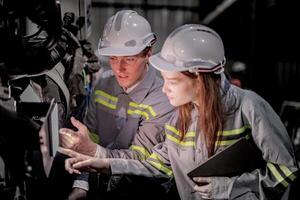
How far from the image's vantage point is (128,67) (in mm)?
2434

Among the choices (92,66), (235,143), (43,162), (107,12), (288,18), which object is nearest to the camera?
(43,162)

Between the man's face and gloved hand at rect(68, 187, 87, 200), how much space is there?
66 cm

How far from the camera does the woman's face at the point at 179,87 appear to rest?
1.90 m

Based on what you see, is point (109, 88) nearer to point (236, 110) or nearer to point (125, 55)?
point (125, 55)

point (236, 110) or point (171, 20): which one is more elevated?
point (236, 110)

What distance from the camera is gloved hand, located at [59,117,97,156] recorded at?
2090 mm

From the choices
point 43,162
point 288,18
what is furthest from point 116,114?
point 288,18

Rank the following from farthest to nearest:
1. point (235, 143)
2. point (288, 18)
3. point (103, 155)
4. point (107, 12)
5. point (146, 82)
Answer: point (107, 12) < point (288, 18) < point (146, 82) < point (103, 155) < point (235, 143)

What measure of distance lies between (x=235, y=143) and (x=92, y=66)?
1509mm

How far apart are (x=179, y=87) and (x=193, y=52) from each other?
0.17 m

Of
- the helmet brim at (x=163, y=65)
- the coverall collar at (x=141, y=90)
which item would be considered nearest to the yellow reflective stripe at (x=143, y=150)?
the coverall collar at (x=141, y=90)

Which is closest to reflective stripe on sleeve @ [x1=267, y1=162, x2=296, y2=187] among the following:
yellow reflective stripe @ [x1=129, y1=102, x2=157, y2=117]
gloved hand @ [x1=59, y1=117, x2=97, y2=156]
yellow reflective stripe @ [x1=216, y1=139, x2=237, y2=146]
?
yellow reflective stripe @ [x1=216, y1=139, x2=237, y2=146]

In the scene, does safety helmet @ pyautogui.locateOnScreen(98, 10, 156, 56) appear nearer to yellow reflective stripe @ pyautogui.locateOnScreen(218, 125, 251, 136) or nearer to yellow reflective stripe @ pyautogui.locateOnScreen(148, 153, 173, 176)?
yellow reflective stripe @ pyautogui.locateOnScreen(148, 153, 173, 176)

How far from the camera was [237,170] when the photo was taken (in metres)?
1.93
